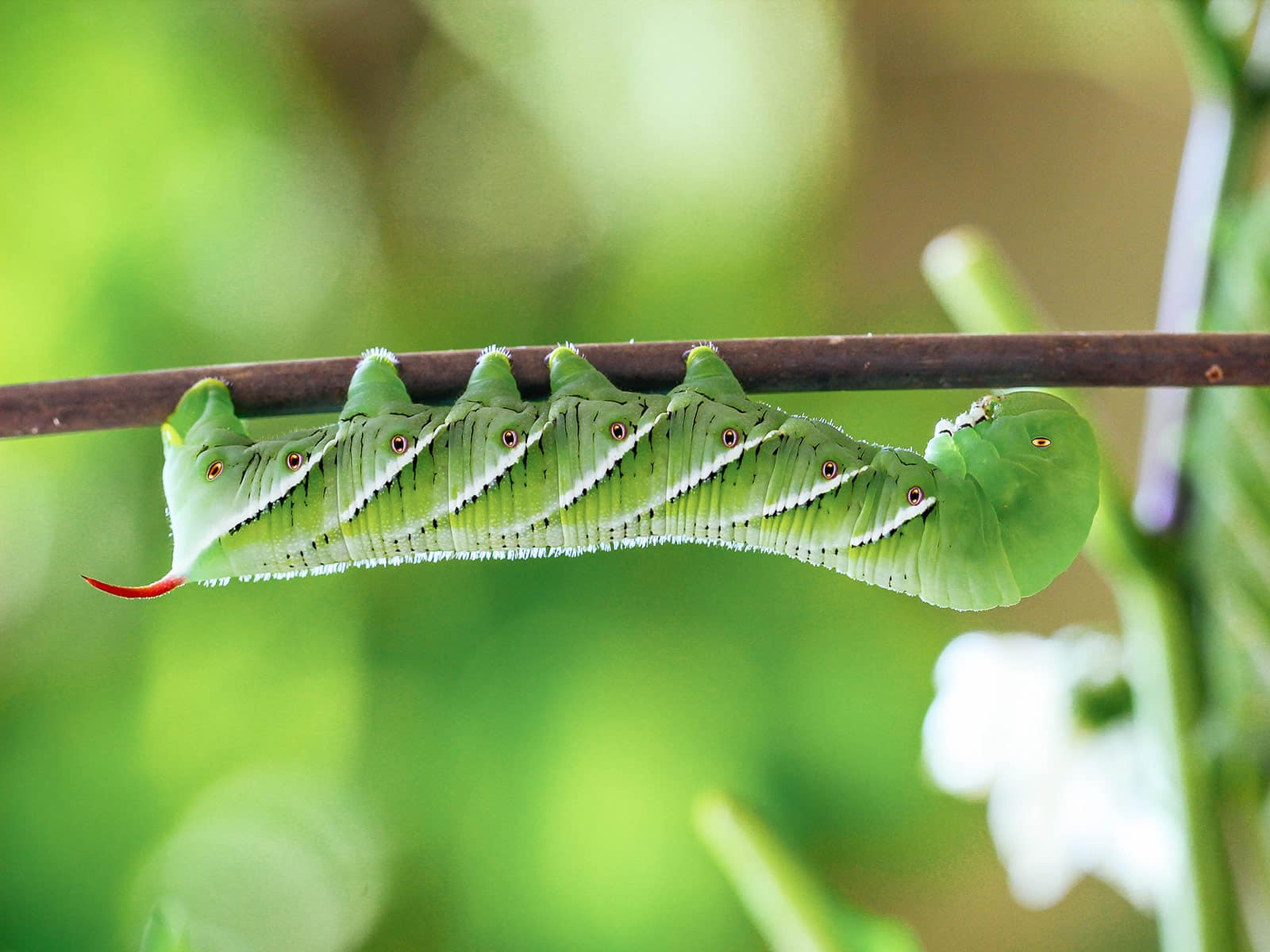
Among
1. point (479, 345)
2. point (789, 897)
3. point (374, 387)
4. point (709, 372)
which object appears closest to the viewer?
point (789, 897)

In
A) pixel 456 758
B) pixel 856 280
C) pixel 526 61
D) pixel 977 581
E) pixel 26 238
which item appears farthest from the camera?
pixel 856 280

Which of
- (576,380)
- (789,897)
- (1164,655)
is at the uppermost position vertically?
(576,380)

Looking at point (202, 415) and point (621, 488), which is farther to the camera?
point (621, 488)

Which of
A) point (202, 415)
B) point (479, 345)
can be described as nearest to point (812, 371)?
point (202, 415)

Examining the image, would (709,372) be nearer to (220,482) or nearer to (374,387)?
(374,387)

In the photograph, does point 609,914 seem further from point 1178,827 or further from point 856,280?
point 1178,827

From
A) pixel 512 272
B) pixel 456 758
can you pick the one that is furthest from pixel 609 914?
pixel 512 272
